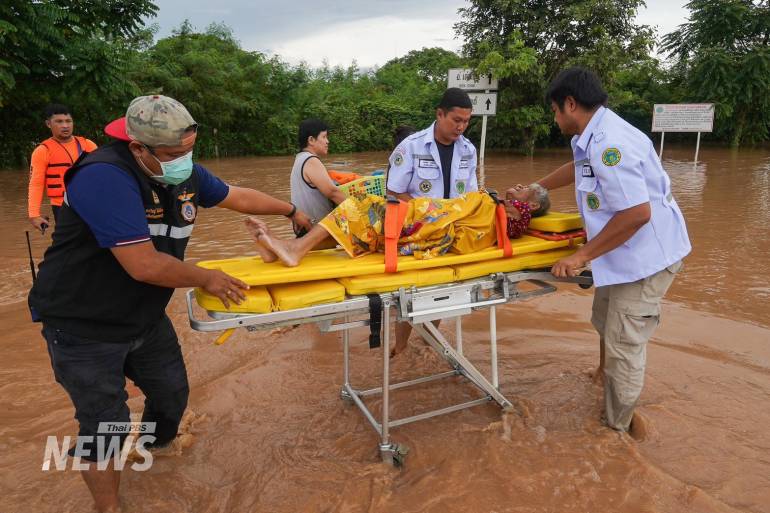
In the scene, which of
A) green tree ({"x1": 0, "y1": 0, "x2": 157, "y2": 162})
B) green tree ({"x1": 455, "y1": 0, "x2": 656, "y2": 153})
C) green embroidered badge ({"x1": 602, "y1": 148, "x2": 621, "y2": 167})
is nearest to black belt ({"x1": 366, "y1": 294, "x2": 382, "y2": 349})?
green embroidered badge ({"x1": 602, "y1": 148, "x2": 621, "y2": 167})

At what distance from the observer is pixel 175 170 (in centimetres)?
229

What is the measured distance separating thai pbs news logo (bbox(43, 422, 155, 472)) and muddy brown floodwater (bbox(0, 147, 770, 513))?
0.23ft

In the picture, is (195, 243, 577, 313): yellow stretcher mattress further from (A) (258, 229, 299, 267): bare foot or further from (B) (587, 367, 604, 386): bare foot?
(B) (587, 367, 604, 386): bare foot

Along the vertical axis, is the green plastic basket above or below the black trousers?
above

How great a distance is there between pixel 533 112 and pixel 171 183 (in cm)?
1910

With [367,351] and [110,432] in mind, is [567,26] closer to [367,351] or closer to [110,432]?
[367,351]

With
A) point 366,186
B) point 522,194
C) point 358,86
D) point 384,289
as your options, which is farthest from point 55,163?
point 358,86

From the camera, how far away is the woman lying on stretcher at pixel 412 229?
2.85 metres

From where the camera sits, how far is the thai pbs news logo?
2393 mm

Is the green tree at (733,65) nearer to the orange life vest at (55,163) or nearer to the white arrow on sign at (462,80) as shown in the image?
the white arrow on sign at (462,80)

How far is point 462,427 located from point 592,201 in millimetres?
1579

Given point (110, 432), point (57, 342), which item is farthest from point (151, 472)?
point (57, 342)

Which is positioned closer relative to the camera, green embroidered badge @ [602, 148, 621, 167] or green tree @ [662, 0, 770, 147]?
green embroidered badge @ [602, 148, 621, 167]

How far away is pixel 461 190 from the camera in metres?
4.19
